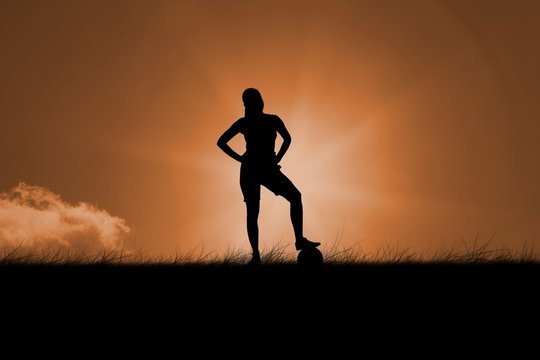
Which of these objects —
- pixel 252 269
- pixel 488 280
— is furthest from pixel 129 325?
pixel 488 280

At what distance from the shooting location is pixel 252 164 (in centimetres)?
1015

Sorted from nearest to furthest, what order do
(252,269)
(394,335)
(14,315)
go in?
(394,335)
(14,315)
(252,269)

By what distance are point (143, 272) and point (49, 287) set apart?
1526 millimetres

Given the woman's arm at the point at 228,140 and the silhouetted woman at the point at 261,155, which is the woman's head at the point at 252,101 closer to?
the silhouetted woman at the point at 261,155

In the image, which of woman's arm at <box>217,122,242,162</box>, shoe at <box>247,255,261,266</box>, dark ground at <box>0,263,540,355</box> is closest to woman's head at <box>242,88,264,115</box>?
woman's arm at <box>217,122,242,162</box>

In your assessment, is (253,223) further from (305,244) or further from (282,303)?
(282,303)

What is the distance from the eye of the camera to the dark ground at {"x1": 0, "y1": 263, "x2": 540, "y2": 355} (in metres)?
6.39

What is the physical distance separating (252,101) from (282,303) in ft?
12.8

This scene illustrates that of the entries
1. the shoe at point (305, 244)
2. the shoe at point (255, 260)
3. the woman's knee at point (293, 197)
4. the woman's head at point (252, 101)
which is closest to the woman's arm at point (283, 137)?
the woman's head at point (252, 101)

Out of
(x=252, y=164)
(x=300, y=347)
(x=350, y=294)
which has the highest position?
(x=252, y=164)

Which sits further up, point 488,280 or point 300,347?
point 488,280

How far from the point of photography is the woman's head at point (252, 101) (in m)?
10.1

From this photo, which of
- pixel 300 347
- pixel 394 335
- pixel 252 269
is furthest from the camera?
pixel 252 269

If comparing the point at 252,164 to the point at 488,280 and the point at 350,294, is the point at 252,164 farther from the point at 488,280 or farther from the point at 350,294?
the point at 488,280
